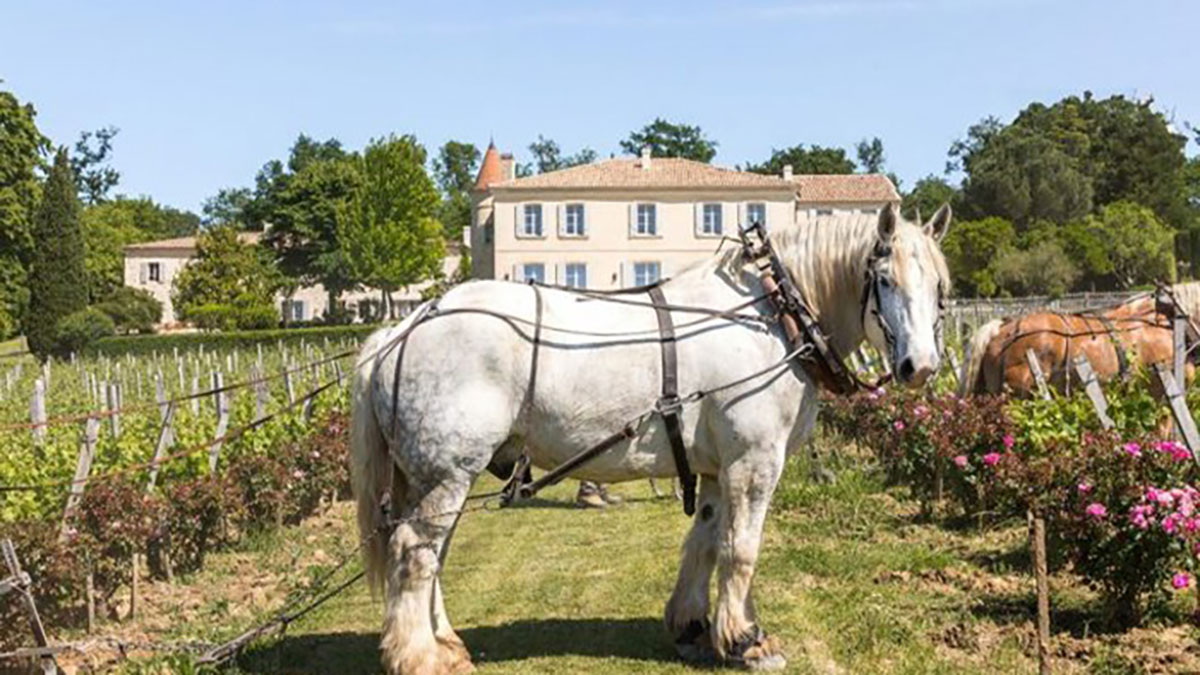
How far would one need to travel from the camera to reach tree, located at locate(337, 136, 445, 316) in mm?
57781

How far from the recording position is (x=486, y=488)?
13.6 m

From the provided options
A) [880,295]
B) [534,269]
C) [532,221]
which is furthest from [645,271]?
[880,295]

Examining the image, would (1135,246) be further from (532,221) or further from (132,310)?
(132,310)

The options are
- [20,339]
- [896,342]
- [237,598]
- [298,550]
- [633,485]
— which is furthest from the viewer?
[20,339]

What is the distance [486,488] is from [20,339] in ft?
179

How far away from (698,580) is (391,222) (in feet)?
176

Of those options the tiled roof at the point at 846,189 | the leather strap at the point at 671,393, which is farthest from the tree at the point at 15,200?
the leather strap at the point at 671,393

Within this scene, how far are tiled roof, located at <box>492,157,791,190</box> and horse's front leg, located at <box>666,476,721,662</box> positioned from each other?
→ 45182 mm

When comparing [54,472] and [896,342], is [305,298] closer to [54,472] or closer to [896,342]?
[54,472]

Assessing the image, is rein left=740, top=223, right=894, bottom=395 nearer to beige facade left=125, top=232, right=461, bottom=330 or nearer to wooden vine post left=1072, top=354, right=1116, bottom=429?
wooden vine post left=1072, top=354, right=1116, bottom=429

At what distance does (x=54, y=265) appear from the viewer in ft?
152

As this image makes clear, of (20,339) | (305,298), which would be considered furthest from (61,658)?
(305,298)

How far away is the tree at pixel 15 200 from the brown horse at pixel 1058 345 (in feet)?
138

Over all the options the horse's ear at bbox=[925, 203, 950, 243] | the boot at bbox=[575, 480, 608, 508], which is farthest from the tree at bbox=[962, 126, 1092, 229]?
the horse's ear at bbox=[925, 203, 950, 243]
